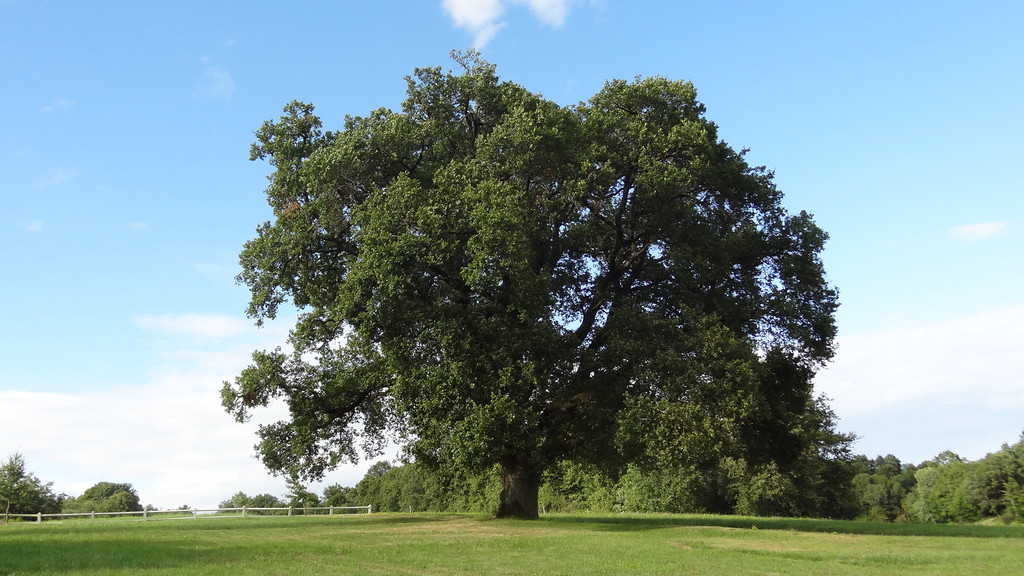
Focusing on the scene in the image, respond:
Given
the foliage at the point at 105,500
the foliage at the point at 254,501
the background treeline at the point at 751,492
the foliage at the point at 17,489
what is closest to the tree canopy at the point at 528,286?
the background treeline at the point at 751,492

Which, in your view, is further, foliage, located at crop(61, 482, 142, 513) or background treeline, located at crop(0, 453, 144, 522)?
foliage, located at crop(61, 482, 142, 513)

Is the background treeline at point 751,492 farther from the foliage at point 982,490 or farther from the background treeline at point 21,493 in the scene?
the background treeline at point 21,493

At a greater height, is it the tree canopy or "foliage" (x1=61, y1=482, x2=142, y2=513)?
the tree canopy

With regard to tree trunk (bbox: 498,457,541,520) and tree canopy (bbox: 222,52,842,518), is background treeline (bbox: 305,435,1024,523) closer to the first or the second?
tree trunk (bbox: 498,457,541,520)

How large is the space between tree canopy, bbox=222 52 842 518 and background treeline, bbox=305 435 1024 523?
604cm

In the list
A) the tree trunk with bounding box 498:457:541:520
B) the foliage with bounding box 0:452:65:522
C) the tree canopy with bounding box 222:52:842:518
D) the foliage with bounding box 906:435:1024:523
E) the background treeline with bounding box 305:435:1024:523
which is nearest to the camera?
the tree canopy with bounding box 222:52:842:518

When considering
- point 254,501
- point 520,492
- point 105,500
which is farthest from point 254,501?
point 520,492

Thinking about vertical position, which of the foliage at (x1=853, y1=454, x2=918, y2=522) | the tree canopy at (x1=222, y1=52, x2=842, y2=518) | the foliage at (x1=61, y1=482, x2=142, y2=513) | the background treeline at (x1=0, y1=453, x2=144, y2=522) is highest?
Result: the tree canopy at (x1=222, y1=52, x2=842, y2=518)

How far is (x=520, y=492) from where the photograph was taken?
32.2 metres


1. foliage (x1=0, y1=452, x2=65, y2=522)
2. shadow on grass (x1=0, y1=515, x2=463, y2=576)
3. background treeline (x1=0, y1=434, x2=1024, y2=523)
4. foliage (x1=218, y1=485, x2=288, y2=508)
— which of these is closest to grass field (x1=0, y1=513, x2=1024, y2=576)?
shadow on grass (x1=0, y1=515, x2=463, y2=576)

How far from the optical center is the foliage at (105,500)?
352 feet

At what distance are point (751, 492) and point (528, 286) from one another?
149ft

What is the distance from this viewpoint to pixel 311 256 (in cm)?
3112

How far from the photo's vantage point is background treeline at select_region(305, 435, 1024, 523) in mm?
62281
